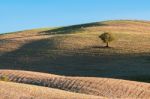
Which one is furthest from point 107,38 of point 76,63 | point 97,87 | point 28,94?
point 28,94

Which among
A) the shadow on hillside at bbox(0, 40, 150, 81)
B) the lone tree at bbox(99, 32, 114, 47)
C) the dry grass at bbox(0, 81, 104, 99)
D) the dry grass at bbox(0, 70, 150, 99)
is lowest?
the shadow on hillside at bbox(0, 40, 150, 81)

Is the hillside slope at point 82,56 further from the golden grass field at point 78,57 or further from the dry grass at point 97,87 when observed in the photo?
the dry grass at point 97,87

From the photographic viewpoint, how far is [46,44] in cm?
7250

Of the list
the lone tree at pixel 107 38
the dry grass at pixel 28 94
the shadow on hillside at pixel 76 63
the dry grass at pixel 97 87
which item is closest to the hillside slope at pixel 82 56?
the shadow on hillside at pixel 76 63

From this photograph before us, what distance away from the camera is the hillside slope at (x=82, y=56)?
52938mm

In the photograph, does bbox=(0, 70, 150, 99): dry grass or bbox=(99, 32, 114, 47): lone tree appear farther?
bbox=(99, 32, 114, 47): lone tree

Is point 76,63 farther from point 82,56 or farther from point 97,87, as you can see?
point 97,87

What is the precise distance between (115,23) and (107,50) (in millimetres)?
42018

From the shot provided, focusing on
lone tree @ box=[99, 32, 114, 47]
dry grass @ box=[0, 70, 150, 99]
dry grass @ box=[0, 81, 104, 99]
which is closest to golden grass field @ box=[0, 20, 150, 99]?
dry grass @ box=[0, 70, 150, 99]

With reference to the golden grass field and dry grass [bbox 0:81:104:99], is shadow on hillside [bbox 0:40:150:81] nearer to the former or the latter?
the golden grass field

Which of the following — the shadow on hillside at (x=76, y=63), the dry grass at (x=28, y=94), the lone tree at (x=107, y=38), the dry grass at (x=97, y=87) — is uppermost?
the dry grass at (x=28, y=94)

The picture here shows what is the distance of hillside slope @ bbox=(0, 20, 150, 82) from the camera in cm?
5294

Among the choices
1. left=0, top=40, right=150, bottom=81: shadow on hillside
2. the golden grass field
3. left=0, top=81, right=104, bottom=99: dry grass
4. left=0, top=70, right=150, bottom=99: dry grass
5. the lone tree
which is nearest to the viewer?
left=0, top=81, right=104, bottom=99: dry grass

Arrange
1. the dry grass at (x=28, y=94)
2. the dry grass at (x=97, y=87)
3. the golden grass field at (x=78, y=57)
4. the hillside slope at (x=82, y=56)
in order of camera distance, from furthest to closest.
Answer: the hillside slope at (x=82, y=56)
the golden grass field at (x=78, y=57)
the dry grass at (x=97, y=87)
the dry grass at (x=28, y=94)
